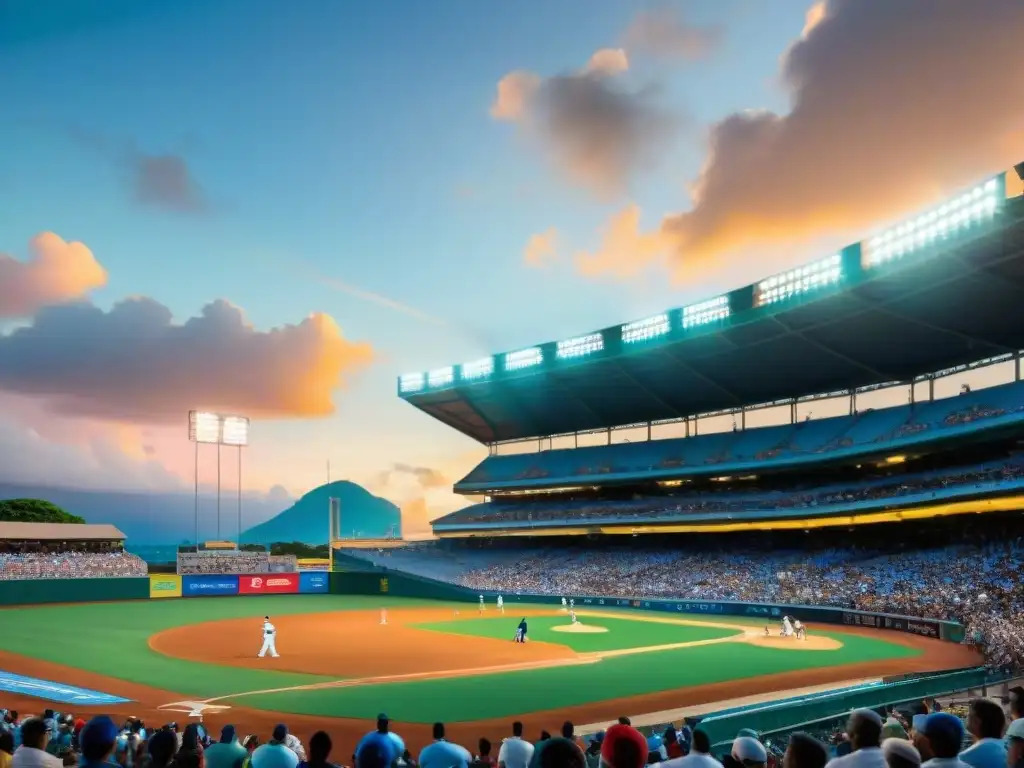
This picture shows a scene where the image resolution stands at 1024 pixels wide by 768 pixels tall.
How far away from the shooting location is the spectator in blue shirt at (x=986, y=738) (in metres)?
5.96

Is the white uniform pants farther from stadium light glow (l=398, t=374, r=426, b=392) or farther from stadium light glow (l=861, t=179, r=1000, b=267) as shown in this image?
stadium light glow (l=398, t=374, r=426, b=392)

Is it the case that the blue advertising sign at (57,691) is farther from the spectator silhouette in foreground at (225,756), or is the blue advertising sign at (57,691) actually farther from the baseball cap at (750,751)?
the baseball cap at (750,751)

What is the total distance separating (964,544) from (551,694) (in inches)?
1189

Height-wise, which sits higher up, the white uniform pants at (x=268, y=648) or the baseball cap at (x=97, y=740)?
the baseball cap at (x=97, y=740)

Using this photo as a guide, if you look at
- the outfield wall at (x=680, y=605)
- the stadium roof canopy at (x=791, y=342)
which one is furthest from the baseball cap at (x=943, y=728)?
the outfield wall at (x=680, y=605)

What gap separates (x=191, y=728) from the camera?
37.7ft

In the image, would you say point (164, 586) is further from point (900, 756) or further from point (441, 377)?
point (900, 756)

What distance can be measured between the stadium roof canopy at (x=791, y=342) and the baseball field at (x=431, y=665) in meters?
16.4

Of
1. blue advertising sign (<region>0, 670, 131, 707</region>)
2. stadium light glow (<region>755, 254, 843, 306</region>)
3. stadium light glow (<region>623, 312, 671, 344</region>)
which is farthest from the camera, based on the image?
stadium light glow (<region>623, 312, 671, 344</region>)

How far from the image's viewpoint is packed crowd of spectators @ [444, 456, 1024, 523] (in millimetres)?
42188

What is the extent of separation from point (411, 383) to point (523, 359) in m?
14.1

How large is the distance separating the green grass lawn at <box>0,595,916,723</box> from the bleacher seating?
16170mm

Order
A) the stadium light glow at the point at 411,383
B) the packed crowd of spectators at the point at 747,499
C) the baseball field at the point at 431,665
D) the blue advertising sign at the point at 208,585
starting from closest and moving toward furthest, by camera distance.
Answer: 1. the baseball field at the point at 431,665
2. the packed crowd of spectators at the point at 747,499
3. the blue advertising sign at the point at 208,585
4. the stadium light glow at the point at 411,383

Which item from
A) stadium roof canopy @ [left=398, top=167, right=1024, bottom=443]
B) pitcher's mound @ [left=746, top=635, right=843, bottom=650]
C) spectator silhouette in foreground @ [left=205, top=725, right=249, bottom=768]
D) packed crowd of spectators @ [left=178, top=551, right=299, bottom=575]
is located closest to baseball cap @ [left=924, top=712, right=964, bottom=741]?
spectator silhouette in foreground @ [left=205, top=725, right=249, bottom=768]
